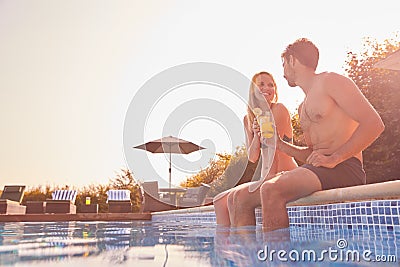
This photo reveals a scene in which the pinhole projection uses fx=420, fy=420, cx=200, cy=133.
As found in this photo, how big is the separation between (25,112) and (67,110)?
1235mm

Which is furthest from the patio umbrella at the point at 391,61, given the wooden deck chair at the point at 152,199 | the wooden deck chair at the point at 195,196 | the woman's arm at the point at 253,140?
the wooden deck chair at the point at 152,199

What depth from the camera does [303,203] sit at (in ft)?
9.48

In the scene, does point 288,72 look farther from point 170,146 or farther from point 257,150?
point 170,146

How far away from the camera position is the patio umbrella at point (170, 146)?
12.6 meters

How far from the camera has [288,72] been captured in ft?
9.27

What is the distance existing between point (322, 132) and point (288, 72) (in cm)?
47

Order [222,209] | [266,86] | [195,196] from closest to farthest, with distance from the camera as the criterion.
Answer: [266,86]
[222,209]
[195,196]

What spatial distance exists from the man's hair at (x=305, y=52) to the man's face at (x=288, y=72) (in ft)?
0.25

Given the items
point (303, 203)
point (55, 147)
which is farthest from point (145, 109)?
point (55, 147)

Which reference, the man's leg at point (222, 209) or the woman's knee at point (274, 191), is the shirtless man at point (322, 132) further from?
the man's leg at point (222, 209)

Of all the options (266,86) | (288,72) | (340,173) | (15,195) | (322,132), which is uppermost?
(15,195)

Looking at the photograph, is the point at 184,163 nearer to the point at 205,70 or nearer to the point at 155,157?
the point at 155,157

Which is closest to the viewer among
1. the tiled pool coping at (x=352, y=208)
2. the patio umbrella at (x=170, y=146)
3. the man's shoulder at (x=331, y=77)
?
the tiled pool coping at (x=352, y=208)

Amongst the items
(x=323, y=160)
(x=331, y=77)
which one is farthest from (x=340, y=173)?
(x=331, y=77)
